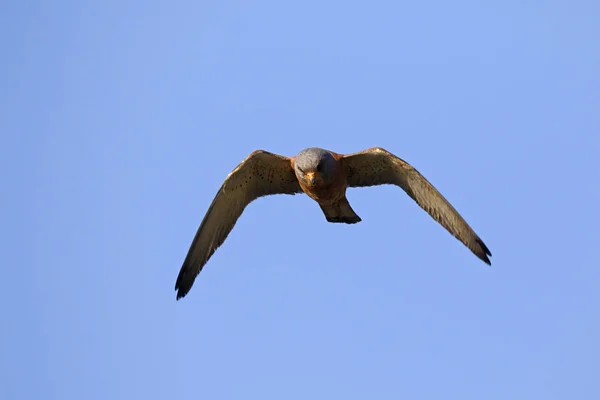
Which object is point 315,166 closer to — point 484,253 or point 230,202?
point 230,202

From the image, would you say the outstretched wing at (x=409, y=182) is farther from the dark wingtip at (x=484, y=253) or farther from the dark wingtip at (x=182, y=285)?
the dark wingtip at (x=182, y=285)

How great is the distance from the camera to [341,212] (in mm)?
15594

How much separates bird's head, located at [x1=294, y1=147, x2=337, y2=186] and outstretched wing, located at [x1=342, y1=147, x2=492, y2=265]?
62 centimetres

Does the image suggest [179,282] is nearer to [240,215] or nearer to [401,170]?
[240,215]

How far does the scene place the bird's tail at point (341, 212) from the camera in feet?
50.8

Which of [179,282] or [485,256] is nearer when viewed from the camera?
[485,256]

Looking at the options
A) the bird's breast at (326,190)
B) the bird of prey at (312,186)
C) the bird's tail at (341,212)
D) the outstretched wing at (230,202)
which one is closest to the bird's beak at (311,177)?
the bird of prey at (312,186)

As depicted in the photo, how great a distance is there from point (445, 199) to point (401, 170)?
967mm

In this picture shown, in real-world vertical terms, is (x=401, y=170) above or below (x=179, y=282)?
above

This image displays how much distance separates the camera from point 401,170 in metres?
14.6

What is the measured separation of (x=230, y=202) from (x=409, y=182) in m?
3.02

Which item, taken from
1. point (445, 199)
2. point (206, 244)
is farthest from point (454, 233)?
point (206, 244)

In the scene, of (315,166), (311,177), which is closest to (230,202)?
(311,177)

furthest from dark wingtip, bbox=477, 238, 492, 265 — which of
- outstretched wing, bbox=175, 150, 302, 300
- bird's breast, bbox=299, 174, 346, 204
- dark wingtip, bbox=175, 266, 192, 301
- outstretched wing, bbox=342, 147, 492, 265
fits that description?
dark wingtip, bbox=175, 266, 192, 301
